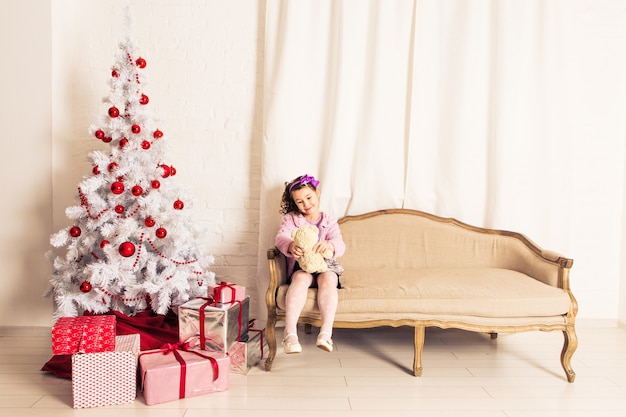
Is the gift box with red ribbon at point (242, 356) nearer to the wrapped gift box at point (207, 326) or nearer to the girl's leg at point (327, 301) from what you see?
the wrapped gift box at point (207, 326)

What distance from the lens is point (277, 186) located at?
3.43 meters

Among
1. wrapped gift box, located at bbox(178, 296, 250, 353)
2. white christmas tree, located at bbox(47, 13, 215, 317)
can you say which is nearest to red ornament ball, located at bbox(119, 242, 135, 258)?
white christmas tree, located at bbox(47, 13, 215, 317)

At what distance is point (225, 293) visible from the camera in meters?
2.82

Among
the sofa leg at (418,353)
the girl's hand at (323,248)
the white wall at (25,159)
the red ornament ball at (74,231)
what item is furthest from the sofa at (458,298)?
the white wall at (25,159)

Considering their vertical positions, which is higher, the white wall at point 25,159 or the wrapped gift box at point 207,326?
the white wall at point 25,159

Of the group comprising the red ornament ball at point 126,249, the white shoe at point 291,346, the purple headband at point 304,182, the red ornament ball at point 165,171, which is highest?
the red ornament ball at point 165,171

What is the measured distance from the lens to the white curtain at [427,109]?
11.2 feet

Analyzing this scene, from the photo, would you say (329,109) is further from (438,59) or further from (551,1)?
(551,1)

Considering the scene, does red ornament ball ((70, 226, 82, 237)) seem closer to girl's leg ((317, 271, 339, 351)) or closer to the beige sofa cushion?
the beige sofa cushion

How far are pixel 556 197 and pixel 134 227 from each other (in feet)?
8.59

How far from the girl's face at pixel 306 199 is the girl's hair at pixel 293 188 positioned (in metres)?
0.03

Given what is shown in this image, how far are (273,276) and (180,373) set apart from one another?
674mm

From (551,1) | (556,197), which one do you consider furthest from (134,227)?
(551,1)

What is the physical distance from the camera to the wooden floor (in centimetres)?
236
